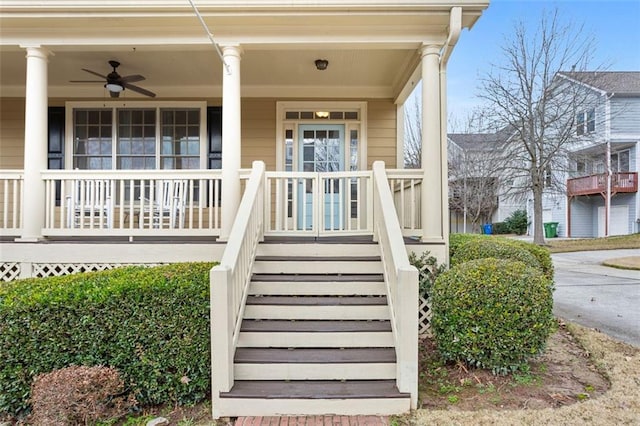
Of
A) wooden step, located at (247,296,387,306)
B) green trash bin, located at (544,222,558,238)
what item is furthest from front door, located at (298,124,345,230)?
green trash bin, located at (544,222,558,238)

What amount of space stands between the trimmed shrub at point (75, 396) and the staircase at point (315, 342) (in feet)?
2.76

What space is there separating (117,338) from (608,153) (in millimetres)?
21126

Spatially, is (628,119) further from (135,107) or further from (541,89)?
(135,107)

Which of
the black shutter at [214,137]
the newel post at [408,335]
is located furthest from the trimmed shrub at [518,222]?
the newel post at [408,335]

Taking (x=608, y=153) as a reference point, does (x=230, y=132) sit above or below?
below

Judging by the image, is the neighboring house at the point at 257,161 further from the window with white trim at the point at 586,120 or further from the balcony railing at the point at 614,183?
the balcony railing at the point at 614,183

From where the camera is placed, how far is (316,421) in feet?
9.18

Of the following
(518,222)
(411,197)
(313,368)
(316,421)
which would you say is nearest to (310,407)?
(316,421)

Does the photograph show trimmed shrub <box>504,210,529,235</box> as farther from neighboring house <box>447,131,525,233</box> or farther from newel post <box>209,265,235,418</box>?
newel post <box>209,265,235,418</box>

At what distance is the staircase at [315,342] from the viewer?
288 centimetres

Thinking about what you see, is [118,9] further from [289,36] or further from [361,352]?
[361,352]

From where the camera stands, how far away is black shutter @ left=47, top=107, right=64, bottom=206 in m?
6.80

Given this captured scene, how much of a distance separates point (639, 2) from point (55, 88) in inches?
514

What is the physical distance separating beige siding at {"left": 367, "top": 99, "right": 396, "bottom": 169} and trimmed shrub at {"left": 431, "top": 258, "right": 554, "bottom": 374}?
389 centimetres
